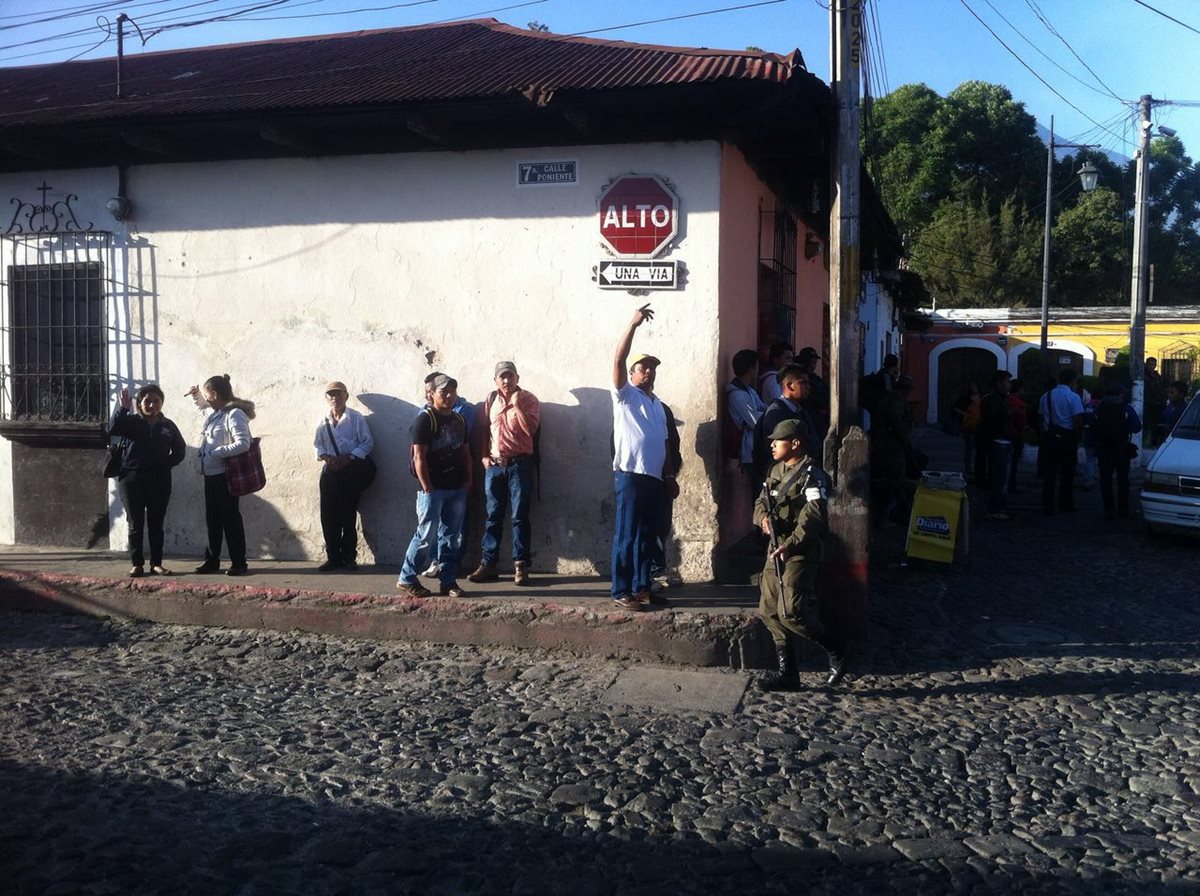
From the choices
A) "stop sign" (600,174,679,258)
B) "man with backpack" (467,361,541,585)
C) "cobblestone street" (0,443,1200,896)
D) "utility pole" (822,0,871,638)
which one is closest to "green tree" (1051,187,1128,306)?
"utility pole" (822,0,871,638)

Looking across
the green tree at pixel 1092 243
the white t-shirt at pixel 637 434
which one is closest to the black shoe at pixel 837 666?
the white t-shirt at pixel 637 434

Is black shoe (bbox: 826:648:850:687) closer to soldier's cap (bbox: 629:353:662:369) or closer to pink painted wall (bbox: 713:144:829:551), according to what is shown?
pink painted wall (bbox: 713:144:829:551)

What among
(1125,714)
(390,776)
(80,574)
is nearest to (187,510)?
(80,574)

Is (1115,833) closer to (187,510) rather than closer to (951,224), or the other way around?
(187,510)

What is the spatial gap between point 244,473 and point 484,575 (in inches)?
77.2

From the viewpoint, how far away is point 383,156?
846 centimetres

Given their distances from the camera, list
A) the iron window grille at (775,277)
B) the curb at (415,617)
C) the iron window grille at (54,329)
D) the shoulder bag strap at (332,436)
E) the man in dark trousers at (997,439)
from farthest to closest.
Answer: the man in dark trousers at (997,439), the iron window grille at (775,277), the iron window grille at (54,329), the shoulder bag strap at (332,436), the curb at (415,617)

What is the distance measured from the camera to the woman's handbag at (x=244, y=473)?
316 inches

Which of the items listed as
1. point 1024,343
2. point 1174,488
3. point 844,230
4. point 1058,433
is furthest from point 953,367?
point 844,230

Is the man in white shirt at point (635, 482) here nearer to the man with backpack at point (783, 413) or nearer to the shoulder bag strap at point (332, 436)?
the man with backpack at point (783, 413)

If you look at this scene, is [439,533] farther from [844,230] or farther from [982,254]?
[982,254]

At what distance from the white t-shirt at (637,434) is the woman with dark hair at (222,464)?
117 inches

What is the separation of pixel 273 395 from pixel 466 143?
8.59ft

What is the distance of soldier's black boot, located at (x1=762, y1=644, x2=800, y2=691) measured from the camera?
6023 millimetres
